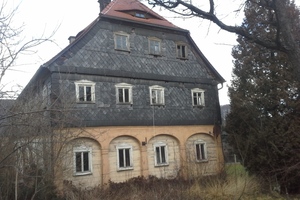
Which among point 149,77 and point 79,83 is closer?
point 79,83

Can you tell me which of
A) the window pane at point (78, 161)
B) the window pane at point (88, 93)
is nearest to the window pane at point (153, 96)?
the window pane at point (88, 93)

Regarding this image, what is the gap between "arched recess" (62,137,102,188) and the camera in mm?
15266

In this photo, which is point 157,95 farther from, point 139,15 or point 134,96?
point 139,15

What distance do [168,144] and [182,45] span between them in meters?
6.41

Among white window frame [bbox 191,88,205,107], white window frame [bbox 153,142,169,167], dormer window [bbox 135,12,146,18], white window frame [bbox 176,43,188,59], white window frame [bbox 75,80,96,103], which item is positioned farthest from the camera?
white window frame [bbox 176,43,188,59]

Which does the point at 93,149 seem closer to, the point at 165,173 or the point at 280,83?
the point at 165,173

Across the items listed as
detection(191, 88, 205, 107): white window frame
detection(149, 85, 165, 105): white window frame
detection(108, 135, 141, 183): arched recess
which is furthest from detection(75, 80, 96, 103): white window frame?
detection(191, 88, 205, 107): white window frame

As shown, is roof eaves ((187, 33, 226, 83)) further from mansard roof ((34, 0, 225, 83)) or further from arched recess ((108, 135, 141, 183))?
arched recess ((108, 135, 141, 183))

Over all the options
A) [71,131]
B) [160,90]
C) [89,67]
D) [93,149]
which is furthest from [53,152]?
[160,90]

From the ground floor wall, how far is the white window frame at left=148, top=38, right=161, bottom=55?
448 cm

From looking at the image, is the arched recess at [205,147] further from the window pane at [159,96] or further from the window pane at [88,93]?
the window pane at [88,93]

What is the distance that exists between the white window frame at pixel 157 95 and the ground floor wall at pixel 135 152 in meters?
1.45

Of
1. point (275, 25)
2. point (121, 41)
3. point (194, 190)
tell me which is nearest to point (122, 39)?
point (121, 41)

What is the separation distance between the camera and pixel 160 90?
61.6 feet
